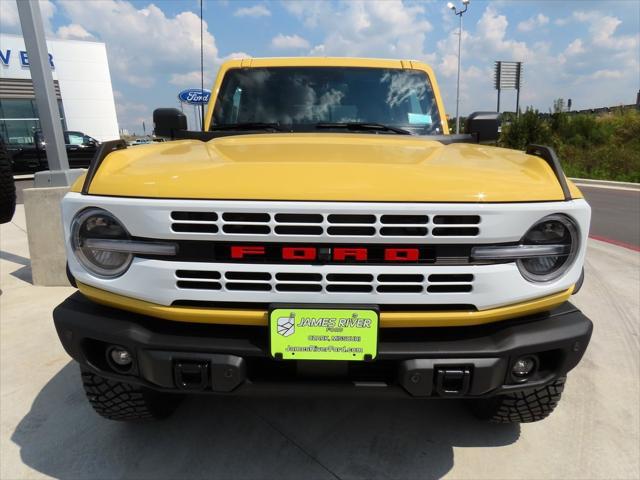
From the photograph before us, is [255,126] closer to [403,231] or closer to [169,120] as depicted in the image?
[169,120]

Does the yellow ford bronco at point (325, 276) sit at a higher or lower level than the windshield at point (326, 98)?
lower

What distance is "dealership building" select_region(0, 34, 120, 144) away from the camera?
24.0m

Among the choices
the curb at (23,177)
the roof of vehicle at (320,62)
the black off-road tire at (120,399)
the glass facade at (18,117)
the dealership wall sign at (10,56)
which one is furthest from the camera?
the dealership wall sign at (10,56)

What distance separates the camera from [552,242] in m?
1.63

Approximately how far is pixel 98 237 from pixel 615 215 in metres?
10.0

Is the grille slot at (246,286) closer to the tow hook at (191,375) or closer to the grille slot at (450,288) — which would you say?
the tow hook at (191,375)

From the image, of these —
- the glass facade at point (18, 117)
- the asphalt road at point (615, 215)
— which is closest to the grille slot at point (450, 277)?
the asphalt road at point (615, 215)

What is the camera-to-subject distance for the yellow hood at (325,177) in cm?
151

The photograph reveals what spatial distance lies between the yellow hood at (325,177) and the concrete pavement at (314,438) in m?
1.25

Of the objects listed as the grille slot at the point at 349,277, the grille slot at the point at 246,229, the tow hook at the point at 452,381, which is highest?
the grille slot at the point at 246,229

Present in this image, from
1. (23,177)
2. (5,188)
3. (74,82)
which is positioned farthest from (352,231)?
(74,82)

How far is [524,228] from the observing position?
155 centimetres

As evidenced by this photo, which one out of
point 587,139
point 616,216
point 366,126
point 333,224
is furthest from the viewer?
point 587,139

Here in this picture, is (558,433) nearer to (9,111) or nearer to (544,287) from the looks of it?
(544,287)
